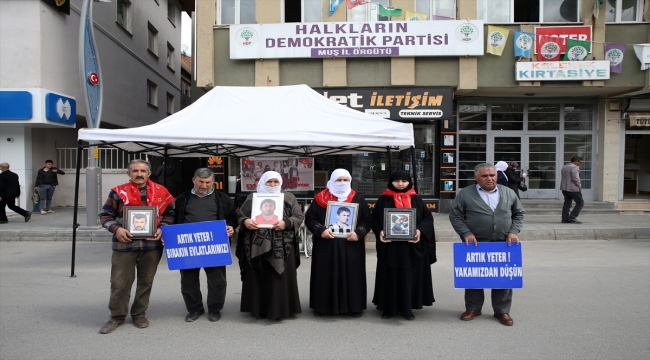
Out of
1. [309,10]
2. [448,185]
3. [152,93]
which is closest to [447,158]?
[448,185]

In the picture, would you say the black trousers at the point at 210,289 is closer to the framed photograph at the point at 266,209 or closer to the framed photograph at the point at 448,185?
the framed photograph at the point at 266,209

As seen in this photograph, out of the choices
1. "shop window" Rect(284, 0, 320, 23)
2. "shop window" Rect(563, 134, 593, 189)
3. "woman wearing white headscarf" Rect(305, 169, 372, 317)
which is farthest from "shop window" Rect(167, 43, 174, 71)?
"woman wearing white headscarf" Rect(305, 169, 372, 317)

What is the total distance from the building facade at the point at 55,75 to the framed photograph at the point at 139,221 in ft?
27.5

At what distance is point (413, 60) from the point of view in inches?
511

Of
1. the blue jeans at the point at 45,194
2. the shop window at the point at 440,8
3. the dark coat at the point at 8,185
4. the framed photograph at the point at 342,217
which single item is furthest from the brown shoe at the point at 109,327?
the shop window at the point at 440,8

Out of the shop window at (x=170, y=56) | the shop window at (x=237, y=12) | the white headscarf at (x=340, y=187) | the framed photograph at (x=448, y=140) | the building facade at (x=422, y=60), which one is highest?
the shop window at (x=170, y=56)

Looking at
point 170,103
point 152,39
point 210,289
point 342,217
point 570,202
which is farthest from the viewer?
point 170,103

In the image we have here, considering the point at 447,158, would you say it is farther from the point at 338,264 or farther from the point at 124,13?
the point at 124,13

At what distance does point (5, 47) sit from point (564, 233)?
15.6m

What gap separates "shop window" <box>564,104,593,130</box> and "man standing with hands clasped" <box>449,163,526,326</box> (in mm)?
11561

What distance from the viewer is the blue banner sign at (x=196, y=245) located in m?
4.77

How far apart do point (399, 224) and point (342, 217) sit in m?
0.60

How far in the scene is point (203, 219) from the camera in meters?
4.91

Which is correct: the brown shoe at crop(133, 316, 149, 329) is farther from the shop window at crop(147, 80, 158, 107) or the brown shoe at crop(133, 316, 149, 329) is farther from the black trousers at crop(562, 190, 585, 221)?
the shop window at crop(147, 80, 158, 107)
